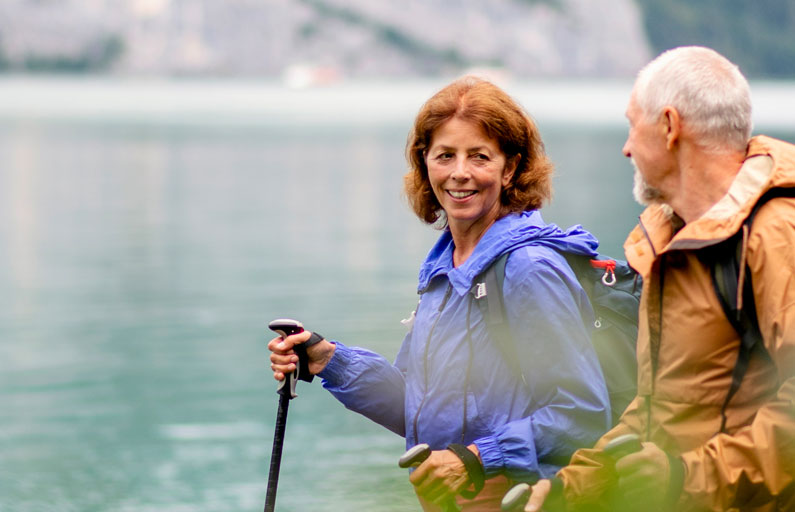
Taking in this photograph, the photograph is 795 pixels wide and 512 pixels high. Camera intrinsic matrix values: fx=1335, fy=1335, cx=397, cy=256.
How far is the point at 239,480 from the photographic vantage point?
277 inches

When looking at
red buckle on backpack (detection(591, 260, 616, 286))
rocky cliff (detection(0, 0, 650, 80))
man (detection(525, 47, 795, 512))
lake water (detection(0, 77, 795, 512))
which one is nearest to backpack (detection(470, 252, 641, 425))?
red buckle on backpack (detection(591, 260, 616, 286))

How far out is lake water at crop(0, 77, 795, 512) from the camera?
7078 mm

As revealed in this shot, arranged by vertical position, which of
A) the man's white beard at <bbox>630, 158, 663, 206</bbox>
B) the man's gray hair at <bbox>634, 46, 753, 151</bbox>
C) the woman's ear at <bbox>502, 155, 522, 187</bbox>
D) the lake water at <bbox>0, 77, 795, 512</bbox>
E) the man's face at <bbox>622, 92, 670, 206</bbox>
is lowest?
the lake water at <bbox>0, 77, 795, 512</bbox>

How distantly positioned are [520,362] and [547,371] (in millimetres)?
67

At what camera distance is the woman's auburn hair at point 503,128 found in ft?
10.5

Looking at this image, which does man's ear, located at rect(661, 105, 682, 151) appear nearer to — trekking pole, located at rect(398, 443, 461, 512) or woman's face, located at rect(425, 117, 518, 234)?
woman's face, located at rect(425, 117, 518, 234)

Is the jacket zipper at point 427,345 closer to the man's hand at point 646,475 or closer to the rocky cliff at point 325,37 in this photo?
the man's hand at point 646,475

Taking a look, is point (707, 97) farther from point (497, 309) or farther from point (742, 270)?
point (497, 309)

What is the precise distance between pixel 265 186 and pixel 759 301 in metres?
27.7

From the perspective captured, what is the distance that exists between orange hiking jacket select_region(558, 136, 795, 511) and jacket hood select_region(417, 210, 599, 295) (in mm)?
379

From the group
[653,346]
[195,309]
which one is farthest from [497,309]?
[195,309]

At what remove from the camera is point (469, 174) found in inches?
127

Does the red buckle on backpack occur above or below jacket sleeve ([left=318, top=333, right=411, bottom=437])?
above

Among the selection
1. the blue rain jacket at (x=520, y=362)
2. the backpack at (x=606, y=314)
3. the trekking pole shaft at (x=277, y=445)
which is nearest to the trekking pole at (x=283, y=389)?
the trekking pole shaft at (x=277, y=445)
